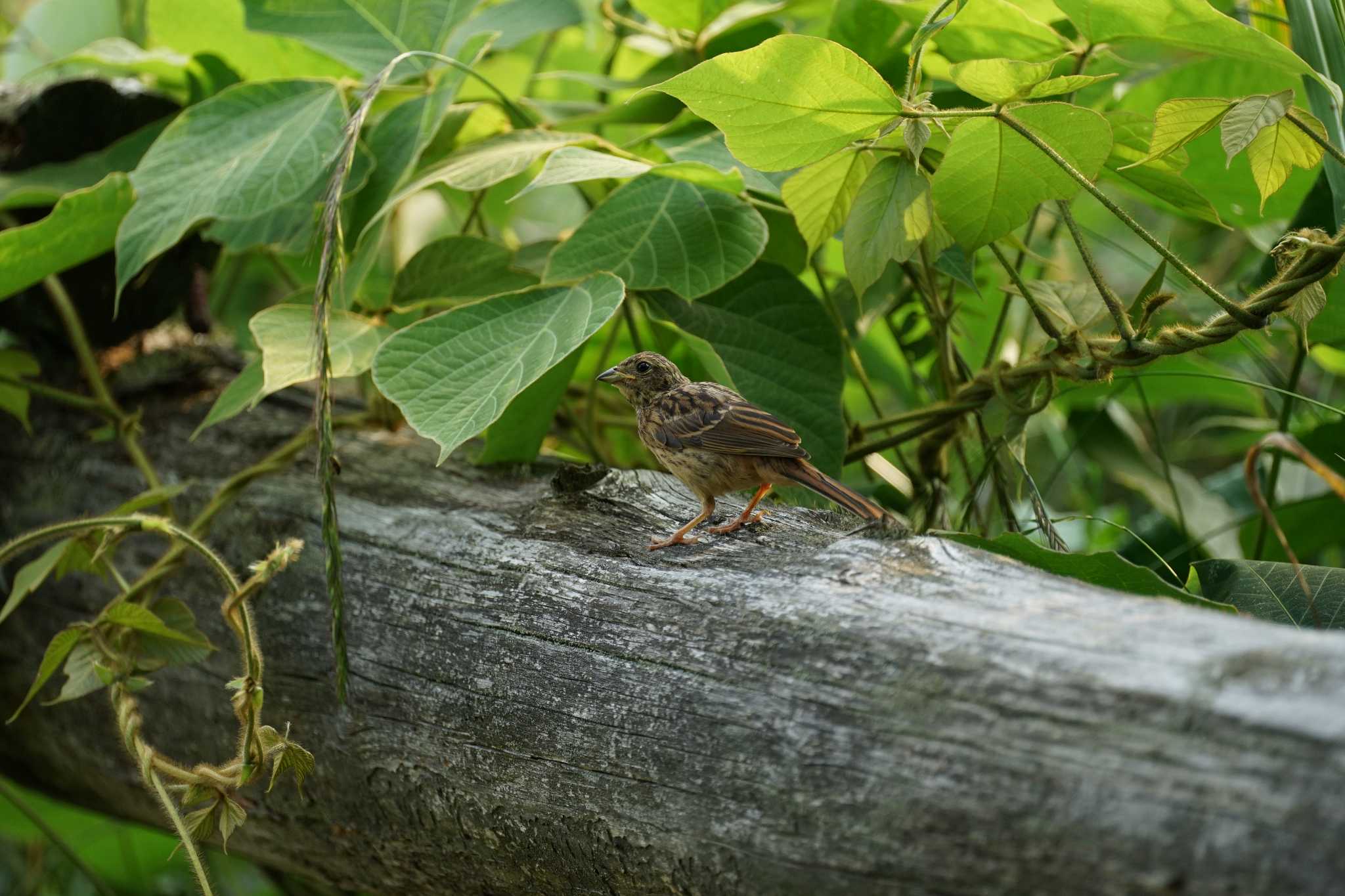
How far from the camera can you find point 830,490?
6.36ft

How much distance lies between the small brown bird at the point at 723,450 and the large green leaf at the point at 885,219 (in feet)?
1.03

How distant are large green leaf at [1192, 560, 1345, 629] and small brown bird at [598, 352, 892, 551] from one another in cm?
63

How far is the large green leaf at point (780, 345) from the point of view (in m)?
2.32

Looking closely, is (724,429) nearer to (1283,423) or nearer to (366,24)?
(1283,423)

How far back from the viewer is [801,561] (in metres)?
1.73

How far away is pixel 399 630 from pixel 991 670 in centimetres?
115

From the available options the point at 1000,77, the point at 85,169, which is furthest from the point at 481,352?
the point at 85,169

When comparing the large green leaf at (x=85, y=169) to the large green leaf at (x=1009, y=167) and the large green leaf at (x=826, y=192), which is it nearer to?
the large green leaf at (x=826, y=192)

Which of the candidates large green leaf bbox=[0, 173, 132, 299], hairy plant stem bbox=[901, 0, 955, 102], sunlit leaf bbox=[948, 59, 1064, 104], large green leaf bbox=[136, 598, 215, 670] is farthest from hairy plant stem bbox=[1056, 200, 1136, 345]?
large green leaf bbox=[0, 173, 132, 299]

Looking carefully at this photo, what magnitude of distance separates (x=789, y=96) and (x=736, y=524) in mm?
748

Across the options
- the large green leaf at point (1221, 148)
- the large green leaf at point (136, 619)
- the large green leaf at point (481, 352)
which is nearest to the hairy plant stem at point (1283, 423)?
the large green leaf at point (1221, 148)

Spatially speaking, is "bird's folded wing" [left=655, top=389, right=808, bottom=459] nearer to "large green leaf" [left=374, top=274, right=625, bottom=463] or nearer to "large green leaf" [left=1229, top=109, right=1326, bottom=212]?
"large green leaf" [left=374, top=274, right=625, bottom=463]

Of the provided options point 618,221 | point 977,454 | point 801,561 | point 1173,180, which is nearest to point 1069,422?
point 977,454

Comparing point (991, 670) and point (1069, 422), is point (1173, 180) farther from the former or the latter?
point (1069, 422)
